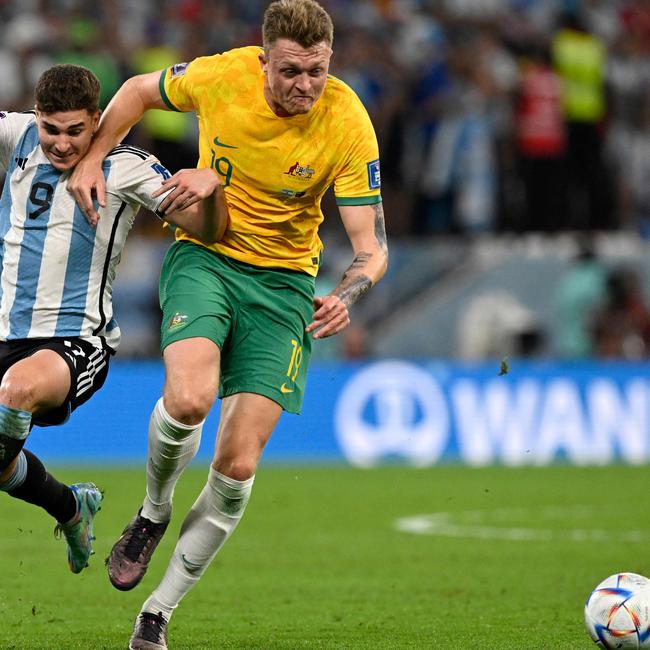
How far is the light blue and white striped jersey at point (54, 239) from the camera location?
629cm

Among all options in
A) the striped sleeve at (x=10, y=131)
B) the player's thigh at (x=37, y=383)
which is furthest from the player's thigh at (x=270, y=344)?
the striped sleeve at (x=10, y=131)

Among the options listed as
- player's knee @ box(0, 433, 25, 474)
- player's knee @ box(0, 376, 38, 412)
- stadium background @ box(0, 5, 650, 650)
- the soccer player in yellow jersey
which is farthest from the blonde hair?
stadium background @ box(0, 5, 650, 650)

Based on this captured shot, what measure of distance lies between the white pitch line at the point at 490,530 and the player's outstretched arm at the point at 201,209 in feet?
16.0

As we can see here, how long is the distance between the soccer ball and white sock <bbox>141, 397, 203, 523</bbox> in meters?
1.83

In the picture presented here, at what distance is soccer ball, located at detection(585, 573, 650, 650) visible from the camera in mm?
5871

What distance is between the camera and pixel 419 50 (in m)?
17.7

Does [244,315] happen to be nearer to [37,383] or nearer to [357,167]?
[357,167]

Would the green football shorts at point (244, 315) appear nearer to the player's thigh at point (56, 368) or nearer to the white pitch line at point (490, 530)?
the player's thigh at point (56, 368)

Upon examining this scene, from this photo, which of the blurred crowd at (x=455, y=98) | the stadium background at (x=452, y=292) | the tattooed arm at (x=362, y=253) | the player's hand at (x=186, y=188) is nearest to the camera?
the player's hand at (x=186, y=188)

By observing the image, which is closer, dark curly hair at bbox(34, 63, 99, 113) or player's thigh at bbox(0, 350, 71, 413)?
player's thigh at bbox(0, 350, 71, 413)

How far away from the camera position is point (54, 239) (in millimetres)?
6312

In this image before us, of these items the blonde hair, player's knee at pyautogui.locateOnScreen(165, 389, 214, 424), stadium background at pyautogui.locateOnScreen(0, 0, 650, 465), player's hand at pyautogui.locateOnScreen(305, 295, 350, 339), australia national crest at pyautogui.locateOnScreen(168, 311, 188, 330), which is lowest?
stadium background at pyautogui.locateOnScreen(0, 0, 650, 465)

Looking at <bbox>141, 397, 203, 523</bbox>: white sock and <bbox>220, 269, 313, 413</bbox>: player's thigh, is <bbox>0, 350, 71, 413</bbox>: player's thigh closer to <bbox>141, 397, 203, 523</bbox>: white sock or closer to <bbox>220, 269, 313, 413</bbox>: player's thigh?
<bbox>141, 397, 203, 523</bbox>: white sock

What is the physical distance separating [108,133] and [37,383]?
1.18 metres
